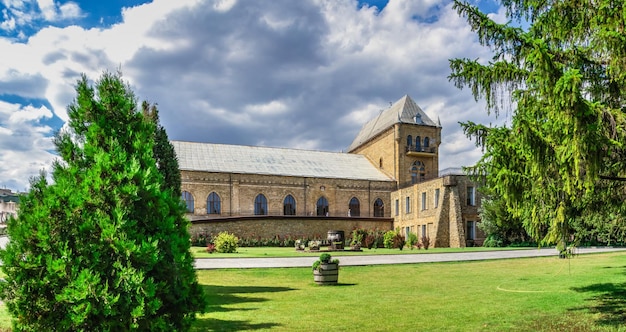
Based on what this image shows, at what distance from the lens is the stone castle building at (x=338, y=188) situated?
3906cm

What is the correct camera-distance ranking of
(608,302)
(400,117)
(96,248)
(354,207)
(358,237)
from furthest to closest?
1. (400,117)
2. (354,207)
3. (358,237)
4. (608,302)
5. (96,248)

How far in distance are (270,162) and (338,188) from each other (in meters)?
7.67

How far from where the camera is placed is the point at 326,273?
1441 centimetres

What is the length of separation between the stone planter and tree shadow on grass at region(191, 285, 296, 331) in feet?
3.88

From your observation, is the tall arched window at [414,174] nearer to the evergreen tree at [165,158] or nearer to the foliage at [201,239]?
the foliage at [201,239]

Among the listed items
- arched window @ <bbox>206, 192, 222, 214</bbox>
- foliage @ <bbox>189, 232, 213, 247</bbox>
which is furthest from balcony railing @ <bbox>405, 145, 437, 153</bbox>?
foliage @ <bbox>189, 232, 213, 247</bbox>

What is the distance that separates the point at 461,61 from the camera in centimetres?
932

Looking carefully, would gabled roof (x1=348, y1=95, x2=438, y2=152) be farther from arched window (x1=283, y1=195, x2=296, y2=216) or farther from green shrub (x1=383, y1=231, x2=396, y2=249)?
green shrub (x1=383, y1=231, x2=396, y2=249)

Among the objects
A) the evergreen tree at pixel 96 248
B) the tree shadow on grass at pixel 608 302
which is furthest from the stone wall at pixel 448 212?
the evergreen tree at pixel 96 248

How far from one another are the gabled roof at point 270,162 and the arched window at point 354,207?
8.03 feet

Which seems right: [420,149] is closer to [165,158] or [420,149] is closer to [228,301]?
[165,158]

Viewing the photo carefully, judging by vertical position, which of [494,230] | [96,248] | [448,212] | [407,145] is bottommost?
[494,230]

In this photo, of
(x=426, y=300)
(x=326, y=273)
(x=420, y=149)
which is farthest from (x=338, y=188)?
(x=426, y=300)

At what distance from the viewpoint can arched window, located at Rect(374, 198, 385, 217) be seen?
5028 centimetres
